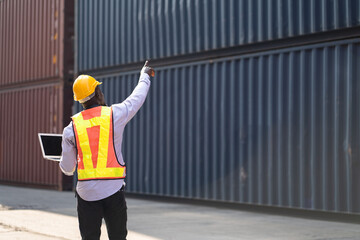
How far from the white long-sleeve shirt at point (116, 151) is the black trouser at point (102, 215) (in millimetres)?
48

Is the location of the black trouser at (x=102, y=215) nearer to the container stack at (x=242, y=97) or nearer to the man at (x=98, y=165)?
the man at (x=98, y=165)

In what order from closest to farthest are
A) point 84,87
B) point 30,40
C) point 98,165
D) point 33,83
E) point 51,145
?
1. point 98,165
2. point 84,87
3. point 51,145
4. point 33,83
5. point 30,40

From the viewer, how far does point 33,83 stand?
16406mm

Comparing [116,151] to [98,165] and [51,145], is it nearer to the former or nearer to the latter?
[98,165]

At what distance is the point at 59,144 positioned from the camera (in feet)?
14.8

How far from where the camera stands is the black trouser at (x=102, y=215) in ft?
13.5

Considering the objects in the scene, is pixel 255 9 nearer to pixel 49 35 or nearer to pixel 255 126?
pixel 255 126

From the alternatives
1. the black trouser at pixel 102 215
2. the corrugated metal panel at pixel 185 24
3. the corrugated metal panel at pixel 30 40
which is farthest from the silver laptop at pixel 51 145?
the corrugated metal panel at pixel 30 40

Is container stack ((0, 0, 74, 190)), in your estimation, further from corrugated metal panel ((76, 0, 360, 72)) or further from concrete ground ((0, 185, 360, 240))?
concrete ground ((0, 185, 360, 240))

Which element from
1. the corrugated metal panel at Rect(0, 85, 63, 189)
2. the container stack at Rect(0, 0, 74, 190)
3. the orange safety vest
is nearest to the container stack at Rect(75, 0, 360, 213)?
the container stack at Rect(0, 0, 74, 190)

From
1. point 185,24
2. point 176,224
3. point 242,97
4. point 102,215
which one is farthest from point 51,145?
point 185,24

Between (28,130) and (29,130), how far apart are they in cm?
6

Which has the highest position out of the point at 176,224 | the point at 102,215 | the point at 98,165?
the point at 98,165

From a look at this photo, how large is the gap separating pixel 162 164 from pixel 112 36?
3.50m
